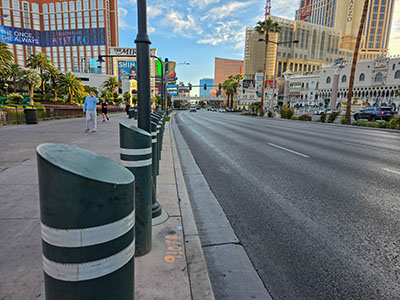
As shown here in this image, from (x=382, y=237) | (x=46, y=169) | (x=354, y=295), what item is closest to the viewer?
(x=46, y=169)

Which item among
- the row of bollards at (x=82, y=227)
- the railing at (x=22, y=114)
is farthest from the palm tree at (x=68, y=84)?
the row of bollards at (x=82, y=227)

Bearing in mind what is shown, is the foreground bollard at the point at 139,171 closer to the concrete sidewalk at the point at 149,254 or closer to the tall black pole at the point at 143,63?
the concrete sidewalk at the point at 149,254

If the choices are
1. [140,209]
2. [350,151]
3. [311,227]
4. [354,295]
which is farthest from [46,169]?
[350,151]

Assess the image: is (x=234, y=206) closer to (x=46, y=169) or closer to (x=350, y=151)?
(x=46, y=169)

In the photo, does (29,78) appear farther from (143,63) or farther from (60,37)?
(60,37)

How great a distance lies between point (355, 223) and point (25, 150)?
8.21m

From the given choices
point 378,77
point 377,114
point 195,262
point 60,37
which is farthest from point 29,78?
point 60,37

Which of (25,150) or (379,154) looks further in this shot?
(379,154)

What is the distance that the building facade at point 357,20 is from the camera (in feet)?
433

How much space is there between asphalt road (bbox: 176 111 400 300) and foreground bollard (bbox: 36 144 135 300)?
1.60 metres

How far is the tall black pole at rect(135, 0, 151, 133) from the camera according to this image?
3.14 metres

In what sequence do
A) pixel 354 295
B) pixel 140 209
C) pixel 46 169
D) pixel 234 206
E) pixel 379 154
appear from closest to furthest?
1. pixel 46 169
2. pixel 354 295
3. pixel 140 209
4. pixel 234 206
5. pixel 379 154

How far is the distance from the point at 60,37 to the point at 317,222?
139m

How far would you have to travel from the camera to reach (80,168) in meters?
1.16
